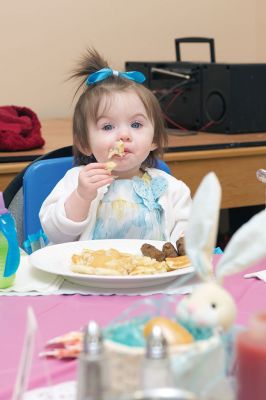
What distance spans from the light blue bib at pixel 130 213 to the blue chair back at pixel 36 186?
183mm

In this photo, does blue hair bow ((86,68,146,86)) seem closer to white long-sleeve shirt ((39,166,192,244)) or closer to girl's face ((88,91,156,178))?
girl's face ((88,91,156,178))

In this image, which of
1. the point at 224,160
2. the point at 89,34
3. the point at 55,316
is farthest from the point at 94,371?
the point at 89,34

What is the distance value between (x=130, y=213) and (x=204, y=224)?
3.44 feet

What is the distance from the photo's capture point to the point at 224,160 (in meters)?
2.86

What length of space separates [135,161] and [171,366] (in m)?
1.11

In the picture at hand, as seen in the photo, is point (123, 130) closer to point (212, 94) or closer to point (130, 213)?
point (130, 213)

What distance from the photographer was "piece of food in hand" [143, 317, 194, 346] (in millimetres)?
715

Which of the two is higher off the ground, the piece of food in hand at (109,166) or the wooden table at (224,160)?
the piece of food in hand at (109,166)

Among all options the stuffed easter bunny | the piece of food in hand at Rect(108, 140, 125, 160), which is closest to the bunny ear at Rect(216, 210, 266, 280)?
the stuffed easter bunny

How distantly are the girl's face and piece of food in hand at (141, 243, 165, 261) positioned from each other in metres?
0.32

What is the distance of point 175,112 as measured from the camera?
3.38 m

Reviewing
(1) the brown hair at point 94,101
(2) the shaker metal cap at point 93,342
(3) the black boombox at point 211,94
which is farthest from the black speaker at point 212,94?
(2) the shaker metal cap at point 93,342

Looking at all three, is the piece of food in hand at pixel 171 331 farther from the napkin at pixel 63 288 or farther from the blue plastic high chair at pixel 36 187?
the blue plastic high chair at pixel 36 187

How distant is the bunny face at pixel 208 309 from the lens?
0.72 m
